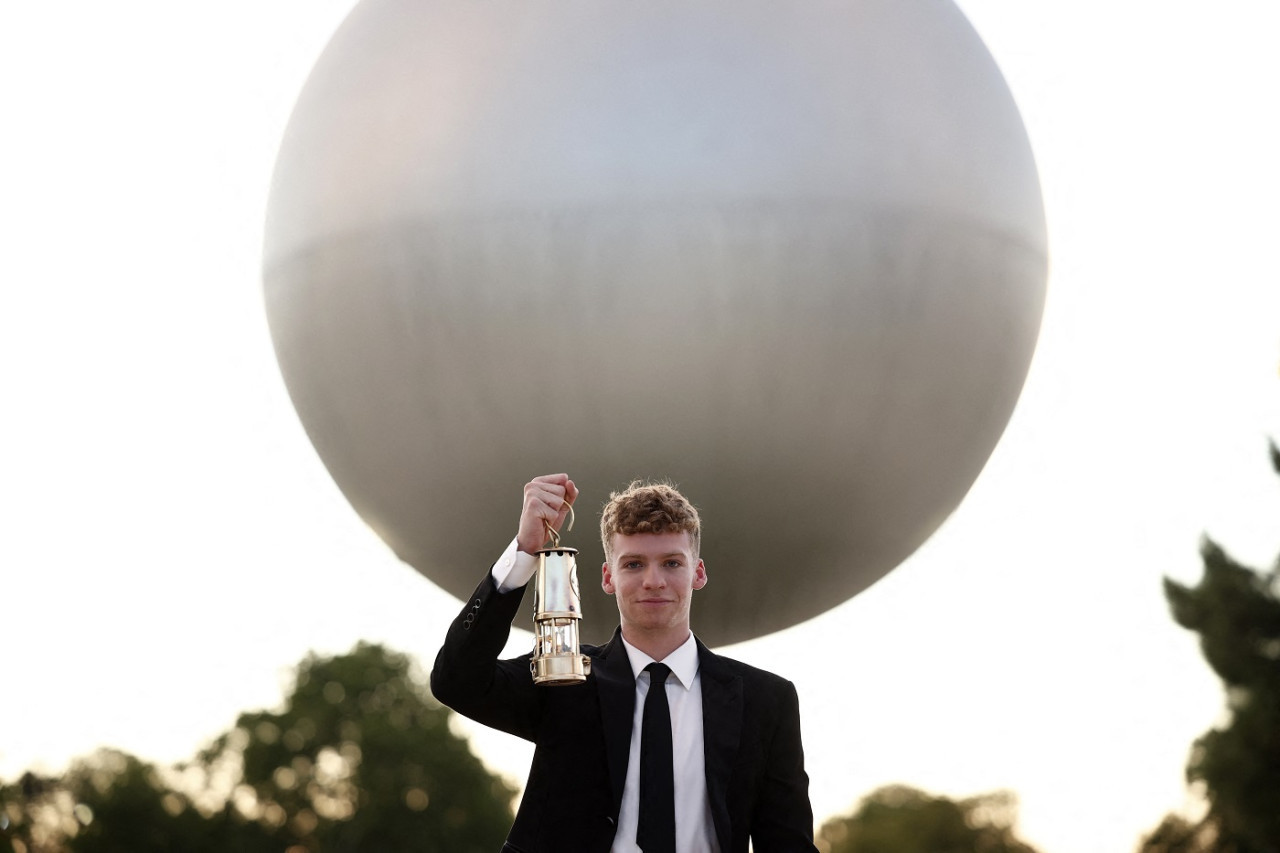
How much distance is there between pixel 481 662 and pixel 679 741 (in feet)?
1.76

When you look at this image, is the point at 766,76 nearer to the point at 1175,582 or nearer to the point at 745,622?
the point at 745,622

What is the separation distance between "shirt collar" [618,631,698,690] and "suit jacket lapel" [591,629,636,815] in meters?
0.02

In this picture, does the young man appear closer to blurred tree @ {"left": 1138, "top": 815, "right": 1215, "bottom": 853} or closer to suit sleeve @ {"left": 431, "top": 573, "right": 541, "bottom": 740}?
suit sleeve @ {"left": 431, "top": 573, "right": 541, "bottom": 740}

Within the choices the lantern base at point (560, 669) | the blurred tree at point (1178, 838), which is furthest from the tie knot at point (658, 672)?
the blurred tree at point (1178, 838)

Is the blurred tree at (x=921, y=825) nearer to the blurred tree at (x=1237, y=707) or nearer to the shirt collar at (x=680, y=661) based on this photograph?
the blurred tree at (x=1237, y=707)

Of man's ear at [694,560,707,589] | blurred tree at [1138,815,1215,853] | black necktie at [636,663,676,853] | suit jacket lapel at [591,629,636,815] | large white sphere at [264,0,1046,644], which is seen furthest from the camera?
blurred tree at [1138,815,1215,853]

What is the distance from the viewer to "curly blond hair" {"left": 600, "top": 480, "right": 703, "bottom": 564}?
4375 millimetres

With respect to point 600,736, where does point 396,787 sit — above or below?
above

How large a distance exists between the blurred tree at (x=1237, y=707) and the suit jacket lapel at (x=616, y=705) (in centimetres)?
1723

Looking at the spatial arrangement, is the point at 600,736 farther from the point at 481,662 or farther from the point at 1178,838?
the point at 1178,838

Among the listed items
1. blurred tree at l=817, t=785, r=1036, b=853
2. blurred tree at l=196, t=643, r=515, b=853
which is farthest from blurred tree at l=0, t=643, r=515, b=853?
blurred tree at l=817, t=785, r=1036, b=853

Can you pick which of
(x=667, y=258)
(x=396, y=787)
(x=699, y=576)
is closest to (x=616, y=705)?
(x=699, y=576)

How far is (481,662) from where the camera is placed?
171 inches

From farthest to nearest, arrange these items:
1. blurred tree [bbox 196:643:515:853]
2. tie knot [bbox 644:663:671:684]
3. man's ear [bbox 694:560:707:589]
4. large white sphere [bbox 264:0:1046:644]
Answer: blurred tree [bbox 196:643:515:853] → large white sphere [bbox 264:0:1046:644] → man's ear [bbox 694:560:707:589] → tie knot [bbox 644:663:671:684]
